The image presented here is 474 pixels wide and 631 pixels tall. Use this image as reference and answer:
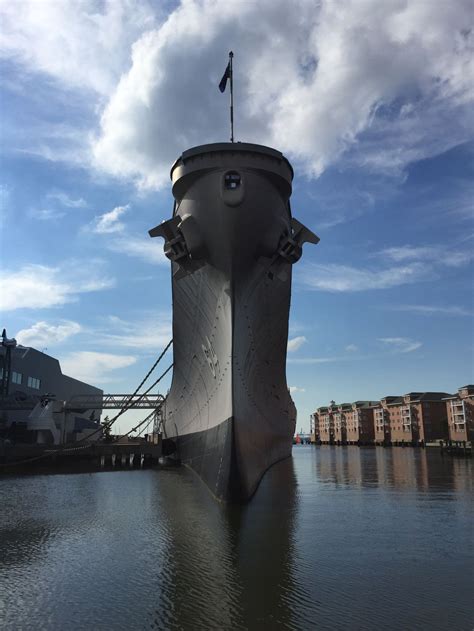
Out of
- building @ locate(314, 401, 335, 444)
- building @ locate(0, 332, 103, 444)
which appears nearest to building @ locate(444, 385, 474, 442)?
building @ locate(314, 401, 335, 444)

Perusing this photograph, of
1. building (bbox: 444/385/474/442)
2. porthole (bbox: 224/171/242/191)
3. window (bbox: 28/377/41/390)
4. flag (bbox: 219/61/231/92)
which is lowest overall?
building (bbox: 444/385/474/442)

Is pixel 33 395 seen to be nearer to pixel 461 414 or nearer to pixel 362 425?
pixel 461 414

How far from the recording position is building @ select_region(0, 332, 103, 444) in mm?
40594

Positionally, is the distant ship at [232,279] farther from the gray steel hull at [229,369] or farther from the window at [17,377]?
the window at [17,377]

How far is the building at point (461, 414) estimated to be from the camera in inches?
2662

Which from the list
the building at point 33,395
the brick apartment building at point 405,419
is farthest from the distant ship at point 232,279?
the brick apartment building at point 405,419

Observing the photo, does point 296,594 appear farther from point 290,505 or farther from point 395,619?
point 290,505

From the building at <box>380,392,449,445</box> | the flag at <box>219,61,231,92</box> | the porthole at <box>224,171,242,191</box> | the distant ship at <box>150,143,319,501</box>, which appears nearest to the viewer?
the distant ship at <box>150,143,319,501</box>

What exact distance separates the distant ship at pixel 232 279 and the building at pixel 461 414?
58.0 metres

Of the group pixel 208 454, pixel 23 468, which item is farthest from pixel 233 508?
pixel 23 468

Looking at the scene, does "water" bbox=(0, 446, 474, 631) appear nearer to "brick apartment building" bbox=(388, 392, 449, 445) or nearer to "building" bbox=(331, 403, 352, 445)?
"brick apartment building" bbox=(388, 392, 449, 445)

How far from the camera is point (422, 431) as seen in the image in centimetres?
7838

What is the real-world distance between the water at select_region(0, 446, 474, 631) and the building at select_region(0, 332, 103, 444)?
25.8m

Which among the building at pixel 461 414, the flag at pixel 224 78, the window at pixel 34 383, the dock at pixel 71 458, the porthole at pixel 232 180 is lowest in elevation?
the dock at pixel 71 458
